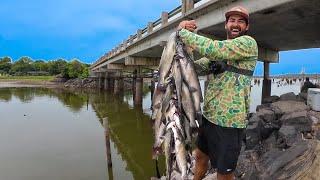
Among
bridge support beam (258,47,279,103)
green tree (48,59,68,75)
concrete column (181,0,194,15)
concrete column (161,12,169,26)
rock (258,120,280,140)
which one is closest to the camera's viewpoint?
rock (258,120,280,140)

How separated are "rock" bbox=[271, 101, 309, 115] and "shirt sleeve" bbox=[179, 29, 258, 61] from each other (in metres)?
6.74

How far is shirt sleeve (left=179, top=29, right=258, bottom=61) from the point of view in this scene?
3.32 meters

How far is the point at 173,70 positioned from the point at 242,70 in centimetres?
61

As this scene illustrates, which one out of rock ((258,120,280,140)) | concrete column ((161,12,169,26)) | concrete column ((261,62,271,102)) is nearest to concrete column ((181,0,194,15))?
concrete column ((161,12,169,26))

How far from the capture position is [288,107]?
10.4 metres

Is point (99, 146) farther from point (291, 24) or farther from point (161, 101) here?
point (161, 101)

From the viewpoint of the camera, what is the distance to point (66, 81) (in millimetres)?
80812

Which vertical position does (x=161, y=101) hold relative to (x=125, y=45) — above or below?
below

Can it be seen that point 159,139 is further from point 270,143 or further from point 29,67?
point 29,67

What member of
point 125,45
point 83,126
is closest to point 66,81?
point 125,45

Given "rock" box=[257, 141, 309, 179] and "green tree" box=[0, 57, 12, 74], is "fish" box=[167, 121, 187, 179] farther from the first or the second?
"green tree" box=[0, 57, 12, 74]

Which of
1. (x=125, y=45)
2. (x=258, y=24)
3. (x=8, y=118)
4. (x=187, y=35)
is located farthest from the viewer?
(x=125, y=45)

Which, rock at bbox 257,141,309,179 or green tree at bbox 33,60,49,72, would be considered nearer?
rock at bbox 257,141,309,179

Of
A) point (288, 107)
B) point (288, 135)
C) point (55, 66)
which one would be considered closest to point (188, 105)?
point (288, 135)
